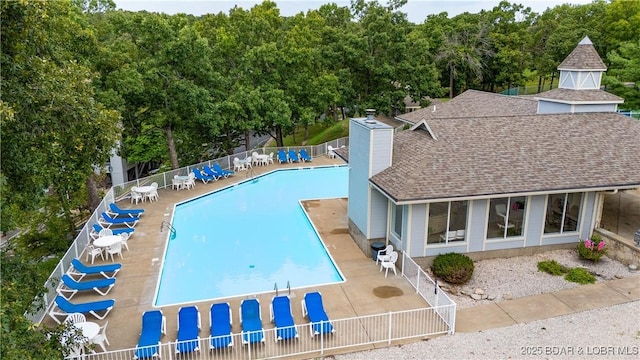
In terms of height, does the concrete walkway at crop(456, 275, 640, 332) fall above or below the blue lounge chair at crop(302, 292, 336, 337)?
below

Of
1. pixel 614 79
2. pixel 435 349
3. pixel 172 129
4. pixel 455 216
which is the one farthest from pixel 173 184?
pixel 614 79

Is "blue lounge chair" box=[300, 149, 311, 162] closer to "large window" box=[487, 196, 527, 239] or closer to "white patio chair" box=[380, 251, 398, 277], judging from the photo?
"white patio chair" box=[380, 251, 398, 277]

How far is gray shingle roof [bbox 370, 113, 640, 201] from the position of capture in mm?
14586

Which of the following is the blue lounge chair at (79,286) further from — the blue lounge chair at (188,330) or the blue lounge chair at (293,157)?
the blue lounge chair at (293,157)

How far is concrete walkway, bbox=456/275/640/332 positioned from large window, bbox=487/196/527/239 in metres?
2.77

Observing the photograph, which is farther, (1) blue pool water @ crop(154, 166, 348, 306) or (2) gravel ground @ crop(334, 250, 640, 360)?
(1) blue pool water @ crop(154, 166, 348, 306)

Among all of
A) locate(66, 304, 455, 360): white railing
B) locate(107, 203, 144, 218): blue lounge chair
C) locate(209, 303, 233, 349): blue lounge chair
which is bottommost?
locate(66, 304, 455, 360): white railing

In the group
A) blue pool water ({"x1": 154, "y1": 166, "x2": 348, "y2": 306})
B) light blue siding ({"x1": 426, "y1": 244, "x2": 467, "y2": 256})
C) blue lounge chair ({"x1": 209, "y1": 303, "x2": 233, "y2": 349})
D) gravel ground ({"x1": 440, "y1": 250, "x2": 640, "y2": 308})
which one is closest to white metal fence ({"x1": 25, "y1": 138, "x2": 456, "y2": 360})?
blue lounge chair ({"x1": 209, "y1": 303, "x2": 233, "y2": 349})

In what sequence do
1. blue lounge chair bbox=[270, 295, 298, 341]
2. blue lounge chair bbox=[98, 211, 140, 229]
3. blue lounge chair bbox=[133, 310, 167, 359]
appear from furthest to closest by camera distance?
blue lounge chair bbox=[98, 211, 140, 229] < blue lounge chair bbox=[270, 295, 298, 341] < blue lounge chair bbox=[133, 310, 167, 359]

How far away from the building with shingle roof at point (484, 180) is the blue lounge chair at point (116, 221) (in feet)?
31.2

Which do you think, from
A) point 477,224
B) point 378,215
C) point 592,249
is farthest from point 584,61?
point 378,215

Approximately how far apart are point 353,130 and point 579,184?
8055 mm

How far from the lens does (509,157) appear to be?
15797mm

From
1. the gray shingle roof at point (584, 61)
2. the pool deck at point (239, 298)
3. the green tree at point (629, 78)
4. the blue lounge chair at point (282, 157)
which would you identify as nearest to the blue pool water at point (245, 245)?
the pool deck at point (239, 298)
